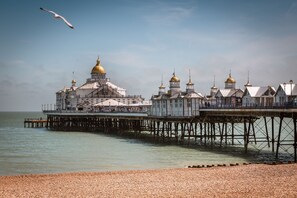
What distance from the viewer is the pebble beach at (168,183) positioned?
21062 millimetres

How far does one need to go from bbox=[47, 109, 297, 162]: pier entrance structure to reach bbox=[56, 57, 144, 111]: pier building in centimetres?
480

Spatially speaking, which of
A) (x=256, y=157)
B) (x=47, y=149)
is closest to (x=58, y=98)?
(x=47, y=149)

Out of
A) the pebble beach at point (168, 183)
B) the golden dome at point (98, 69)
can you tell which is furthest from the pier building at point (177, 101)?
the golden dome at point (98, 69)

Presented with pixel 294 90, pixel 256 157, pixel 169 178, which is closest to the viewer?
pixel 169 178

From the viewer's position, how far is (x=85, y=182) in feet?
80.8

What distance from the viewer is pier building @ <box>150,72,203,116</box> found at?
48.5 meters

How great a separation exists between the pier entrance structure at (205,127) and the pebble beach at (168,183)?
7.44 m

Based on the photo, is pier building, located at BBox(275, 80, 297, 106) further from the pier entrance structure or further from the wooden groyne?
the wooden groyne

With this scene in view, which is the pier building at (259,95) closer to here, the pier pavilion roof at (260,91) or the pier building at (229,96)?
the pier pavilion roof at (260,91)

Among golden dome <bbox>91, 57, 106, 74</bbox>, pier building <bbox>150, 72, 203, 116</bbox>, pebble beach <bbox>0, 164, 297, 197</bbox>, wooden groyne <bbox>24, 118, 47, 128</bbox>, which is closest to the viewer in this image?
pebble beach <bbox>0, 164, 297, 197</bbox>

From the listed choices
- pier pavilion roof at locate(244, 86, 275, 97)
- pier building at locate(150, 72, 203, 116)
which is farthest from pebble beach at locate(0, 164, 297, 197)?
pier pavilion roof at locate(244, 86, 275, 97)

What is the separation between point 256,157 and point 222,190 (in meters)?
15.6

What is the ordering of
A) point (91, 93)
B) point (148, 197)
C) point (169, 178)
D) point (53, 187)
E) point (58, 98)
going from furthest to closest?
point (58, 98)
point (91, 93)
point (169, 178)
point (53, 187)
point (148, 197)

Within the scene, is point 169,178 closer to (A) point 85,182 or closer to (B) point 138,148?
(A) point 85,182
